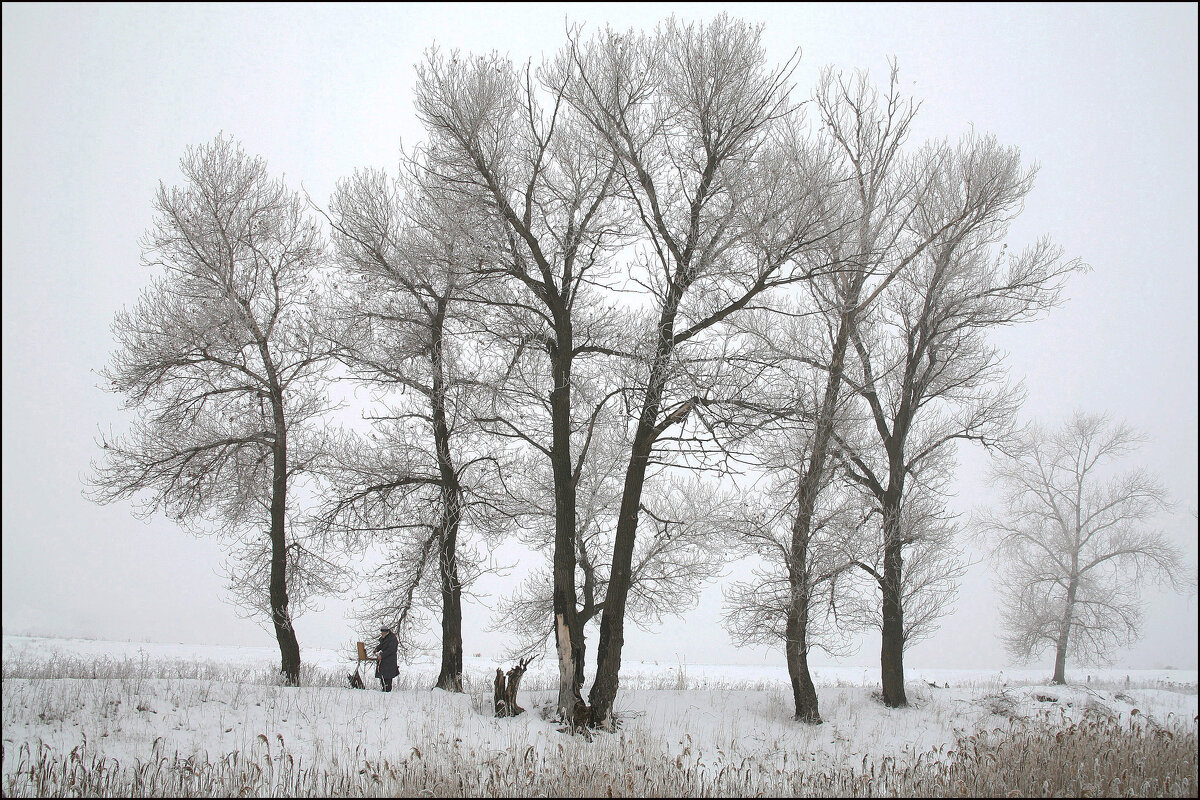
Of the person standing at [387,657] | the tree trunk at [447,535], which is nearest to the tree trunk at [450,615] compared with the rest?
the tree trunk at [447,535]

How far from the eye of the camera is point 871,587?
41.1 ft

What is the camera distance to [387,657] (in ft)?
36.7

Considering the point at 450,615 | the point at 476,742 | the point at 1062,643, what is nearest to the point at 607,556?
the point at 450,615

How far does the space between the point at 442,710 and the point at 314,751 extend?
219 cm

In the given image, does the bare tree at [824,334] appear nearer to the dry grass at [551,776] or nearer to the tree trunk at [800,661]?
the tree trunk at [800,661]

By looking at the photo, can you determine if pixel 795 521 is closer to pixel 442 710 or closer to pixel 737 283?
pixel 737 283

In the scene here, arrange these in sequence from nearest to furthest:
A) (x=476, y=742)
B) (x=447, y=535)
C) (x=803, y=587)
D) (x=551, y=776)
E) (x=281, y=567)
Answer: (x=551, y=776) < (x=476, y=742) < (x=803, y=587) < (x=447, y=535) < (x=281, y=567)

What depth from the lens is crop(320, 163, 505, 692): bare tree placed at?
1084cm

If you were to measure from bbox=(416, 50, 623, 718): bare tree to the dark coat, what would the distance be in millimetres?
3314

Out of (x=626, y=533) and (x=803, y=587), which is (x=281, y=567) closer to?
(x=626, y=533)

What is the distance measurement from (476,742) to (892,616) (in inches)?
323

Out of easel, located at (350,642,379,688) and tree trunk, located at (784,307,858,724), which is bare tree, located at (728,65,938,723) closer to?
tree trunk, located at (784,307,858,724)

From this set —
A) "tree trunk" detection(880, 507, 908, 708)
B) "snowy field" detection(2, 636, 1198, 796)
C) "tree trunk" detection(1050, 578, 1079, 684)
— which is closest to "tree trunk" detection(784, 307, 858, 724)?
"snowy field" detection(2, 636, 1198, 796)

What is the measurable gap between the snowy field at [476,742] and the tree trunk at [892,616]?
416mm
